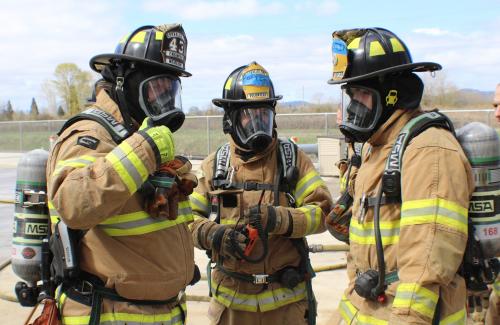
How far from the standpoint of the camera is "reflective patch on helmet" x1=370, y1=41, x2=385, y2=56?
9.41 ft

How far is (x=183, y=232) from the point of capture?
3156mm

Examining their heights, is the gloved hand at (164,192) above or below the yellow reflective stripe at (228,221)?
above

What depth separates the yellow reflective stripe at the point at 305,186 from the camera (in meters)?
3.96

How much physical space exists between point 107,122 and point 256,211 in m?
1.20

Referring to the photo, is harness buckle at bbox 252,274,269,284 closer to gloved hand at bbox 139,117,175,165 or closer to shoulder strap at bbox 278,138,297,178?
shoulder strap at bbox 278,138,297,178

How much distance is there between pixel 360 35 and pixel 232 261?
1776mm

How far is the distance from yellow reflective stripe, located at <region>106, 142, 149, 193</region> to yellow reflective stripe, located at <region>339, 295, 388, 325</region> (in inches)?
50.4

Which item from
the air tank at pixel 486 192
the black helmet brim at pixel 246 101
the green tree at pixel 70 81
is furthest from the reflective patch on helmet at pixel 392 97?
the green tree at pixel 70 81

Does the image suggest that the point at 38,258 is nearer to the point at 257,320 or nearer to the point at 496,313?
the point at 257,320

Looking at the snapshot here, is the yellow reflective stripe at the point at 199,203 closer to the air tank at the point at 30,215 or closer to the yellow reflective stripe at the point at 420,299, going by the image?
the air tank at the point at 30,215

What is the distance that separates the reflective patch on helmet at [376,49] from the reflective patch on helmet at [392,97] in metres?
0.21

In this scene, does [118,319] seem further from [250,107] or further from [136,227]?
[250,107]

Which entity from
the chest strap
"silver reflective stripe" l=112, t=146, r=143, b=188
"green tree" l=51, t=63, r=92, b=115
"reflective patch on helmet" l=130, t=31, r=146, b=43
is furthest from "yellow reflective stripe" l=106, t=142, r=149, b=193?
"green tree" l=51, t=63, r=92, b=115

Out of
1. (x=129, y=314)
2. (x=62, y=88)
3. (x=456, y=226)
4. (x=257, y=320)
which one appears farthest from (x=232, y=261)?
(x=62, y=88)
